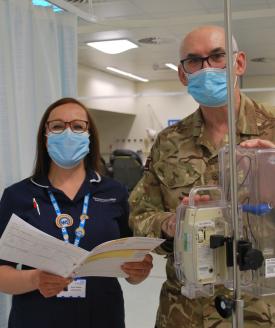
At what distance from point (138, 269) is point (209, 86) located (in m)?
0.65

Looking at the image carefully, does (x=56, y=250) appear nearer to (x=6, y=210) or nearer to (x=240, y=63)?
(x=6, y=210)

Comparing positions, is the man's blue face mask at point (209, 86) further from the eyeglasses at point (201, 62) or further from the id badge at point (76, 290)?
the id badge at point (76, 290)

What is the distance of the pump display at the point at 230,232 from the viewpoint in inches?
34.1

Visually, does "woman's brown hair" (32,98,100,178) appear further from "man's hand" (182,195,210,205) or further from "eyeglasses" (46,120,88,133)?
"man's hand" (182,195,210,205)

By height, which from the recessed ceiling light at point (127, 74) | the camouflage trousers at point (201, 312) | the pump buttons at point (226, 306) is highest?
the recessed ceiling light at point (127, 74)

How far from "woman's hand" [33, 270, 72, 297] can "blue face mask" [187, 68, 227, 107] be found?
68cm

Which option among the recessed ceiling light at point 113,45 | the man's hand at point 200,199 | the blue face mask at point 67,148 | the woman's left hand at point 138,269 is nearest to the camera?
the man's hand at point 200,199

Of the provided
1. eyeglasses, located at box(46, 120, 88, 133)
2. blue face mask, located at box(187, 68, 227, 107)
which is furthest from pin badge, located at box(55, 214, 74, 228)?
blue face mask, located at box(187, 68, 227, 107)

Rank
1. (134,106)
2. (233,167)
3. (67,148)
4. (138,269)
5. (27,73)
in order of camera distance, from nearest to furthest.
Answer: (233,167), (138,269), (67,148), (27,73), (134,106)

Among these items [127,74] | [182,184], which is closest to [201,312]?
[182,184]

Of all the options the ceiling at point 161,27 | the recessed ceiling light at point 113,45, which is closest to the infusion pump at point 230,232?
the ceiling at point 161,27

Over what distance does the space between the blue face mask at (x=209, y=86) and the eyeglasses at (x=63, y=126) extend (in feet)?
1.77

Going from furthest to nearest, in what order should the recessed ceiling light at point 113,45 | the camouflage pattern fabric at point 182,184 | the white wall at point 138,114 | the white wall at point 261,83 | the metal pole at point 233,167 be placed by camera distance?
the white wall at point 138,114 → the white wall at point 261,83 → the recessed ceiling light at point 113,45 → the camouflage pattern fabric at point 182,184 → the metal pole at point 233,167

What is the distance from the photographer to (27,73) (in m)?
2.21
